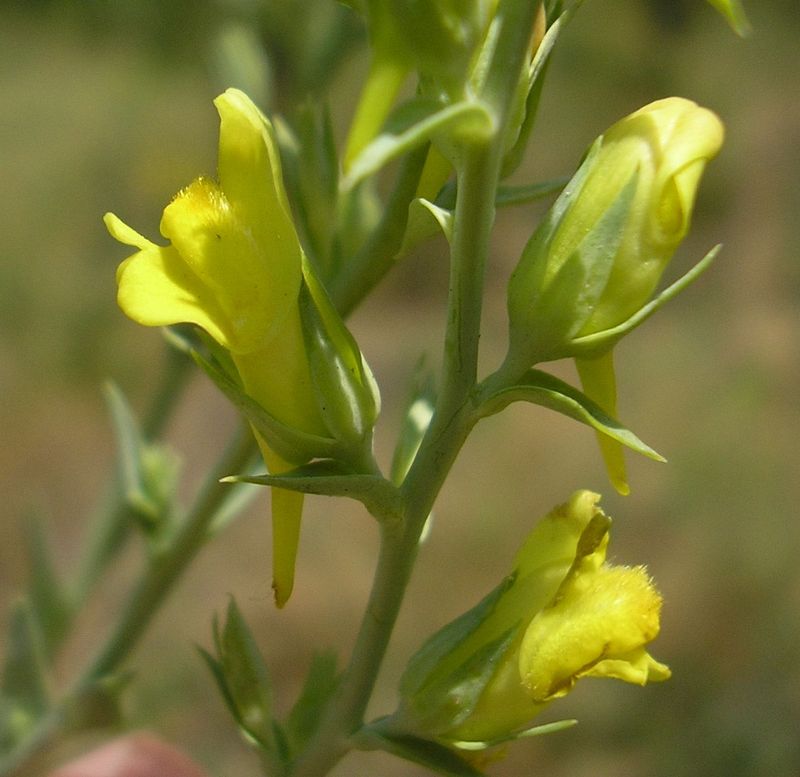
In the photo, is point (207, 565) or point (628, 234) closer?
point (628, 234)

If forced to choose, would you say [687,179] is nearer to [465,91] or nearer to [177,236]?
[465,91]

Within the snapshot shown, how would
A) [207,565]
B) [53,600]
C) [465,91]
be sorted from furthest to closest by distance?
[207,565], [53,600], [465,91]

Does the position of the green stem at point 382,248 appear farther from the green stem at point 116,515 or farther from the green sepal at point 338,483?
the green stem at point 116,515

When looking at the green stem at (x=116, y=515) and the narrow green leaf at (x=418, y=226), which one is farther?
the green stem at (x=116, y=515)

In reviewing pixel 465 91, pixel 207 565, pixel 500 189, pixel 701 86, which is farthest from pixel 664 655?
pixel 701 86

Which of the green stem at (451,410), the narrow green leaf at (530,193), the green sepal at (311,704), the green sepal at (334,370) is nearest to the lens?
the green stem at (451,410)

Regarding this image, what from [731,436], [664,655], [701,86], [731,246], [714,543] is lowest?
[664,655]

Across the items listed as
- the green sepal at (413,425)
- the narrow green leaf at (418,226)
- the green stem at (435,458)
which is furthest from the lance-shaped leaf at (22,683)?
the narrow green leaf at (418,226)
